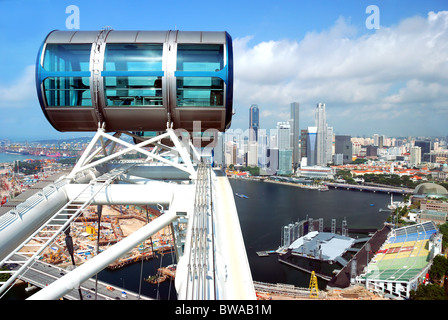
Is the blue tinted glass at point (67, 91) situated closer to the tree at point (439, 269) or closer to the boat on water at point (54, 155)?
the tree at point (439, 269)

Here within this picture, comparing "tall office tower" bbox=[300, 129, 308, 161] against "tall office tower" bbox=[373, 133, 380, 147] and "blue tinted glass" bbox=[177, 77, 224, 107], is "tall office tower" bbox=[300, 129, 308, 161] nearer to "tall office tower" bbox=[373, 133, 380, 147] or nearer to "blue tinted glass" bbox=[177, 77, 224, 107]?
"tall office tower" bbox=[373, 133, 380, 147]

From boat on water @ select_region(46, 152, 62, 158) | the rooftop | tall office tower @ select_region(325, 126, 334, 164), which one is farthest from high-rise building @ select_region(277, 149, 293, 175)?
boat on water @ select_region(46, 152, 62, 158)

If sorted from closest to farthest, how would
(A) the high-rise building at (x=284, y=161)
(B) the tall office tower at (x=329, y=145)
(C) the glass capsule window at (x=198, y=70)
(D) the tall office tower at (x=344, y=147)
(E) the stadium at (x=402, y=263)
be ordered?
(C) the glass capsule window at (x=198, y=70)
(E) the stadium at (x=402, y=263)
(A) the high-rise building at (x=284, y=161)
(B) the tall office tower at (x=329, y=145)
(D) the tall office tower at (x=344, y=147)

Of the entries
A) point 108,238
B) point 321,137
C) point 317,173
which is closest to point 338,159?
point 321,137

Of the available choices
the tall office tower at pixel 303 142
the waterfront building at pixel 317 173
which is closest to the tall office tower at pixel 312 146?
the tall office tower at pixel 303 142

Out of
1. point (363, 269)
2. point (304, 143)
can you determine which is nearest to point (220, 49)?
point (363, 269)

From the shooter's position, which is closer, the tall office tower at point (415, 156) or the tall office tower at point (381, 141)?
the tall office tower at point (415, 156)

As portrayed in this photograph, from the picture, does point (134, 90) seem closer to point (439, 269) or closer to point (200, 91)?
point (200, 91)

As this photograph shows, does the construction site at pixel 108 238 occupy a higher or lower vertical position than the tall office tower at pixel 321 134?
lower
